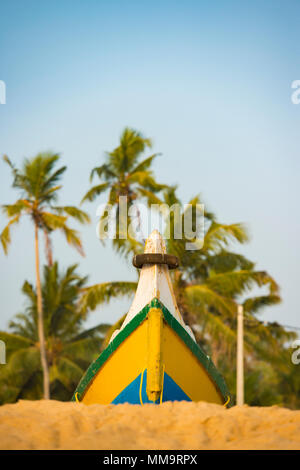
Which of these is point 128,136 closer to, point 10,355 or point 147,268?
point 10,355

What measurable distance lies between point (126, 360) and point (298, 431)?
2666 mm

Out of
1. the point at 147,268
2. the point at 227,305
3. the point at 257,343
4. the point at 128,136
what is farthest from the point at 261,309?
the point at 147,268

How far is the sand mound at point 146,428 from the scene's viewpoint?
3.56 meters

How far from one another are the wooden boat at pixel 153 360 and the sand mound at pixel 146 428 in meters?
1.25

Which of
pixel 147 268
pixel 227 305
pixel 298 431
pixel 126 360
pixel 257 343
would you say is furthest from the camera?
pixel 257 343

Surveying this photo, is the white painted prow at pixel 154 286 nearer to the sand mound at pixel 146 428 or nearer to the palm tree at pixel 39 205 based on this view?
the sand mound at pixel 146 428

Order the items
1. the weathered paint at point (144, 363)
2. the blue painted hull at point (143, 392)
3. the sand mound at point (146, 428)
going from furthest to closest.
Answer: the weathered paint at point (144, 363), the blue painted hull at point (143, 392), the sand mound at point (146, 428)

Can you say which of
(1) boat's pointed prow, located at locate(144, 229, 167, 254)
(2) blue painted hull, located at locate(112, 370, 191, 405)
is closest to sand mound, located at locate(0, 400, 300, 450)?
(2) blue painted hull, located at locate(112, 370, 191, 405)

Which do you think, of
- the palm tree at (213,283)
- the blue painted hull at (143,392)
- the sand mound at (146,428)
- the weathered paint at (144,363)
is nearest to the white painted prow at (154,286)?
the weathered paint at (144,363)

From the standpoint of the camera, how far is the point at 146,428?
12.9 ft

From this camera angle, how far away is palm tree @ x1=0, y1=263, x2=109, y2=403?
63.2ft

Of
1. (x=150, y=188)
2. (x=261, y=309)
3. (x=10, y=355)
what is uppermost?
(x=150, y=188)

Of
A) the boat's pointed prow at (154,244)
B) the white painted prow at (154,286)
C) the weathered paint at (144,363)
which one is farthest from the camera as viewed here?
the boat's pointed prow at (154,244)

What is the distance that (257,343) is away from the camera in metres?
18.0
